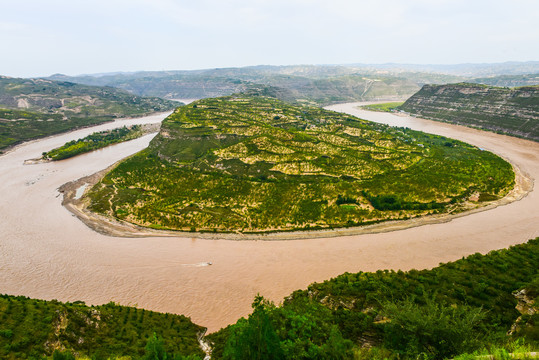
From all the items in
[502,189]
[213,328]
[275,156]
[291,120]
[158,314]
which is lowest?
[213,328]

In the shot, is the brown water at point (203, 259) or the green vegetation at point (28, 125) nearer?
the brown water at point (203, 259)

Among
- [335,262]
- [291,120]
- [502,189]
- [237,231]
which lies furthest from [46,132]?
[502,189]

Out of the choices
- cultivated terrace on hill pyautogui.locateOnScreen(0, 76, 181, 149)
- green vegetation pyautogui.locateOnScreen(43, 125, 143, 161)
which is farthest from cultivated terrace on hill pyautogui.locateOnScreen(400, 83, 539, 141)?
cultivated terrace on hill pyautogui.locateOnScreen(0, 76, 181, 149)

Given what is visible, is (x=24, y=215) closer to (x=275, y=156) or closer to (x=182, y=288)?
(x=182, y=288)

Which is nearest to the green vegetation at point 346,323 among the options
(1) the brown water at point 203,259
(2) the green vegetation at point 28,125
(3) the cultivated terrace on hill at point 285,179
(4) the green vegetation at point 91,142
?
(1) the brown water at point 203,259

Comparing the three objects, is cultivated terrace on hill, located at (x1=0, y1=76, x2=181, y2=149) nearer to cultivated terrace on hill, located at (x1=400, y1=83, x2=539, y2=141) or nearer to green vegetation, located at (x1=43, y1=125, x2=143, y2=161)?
green vegetation, located at (x1=43, y1=125, x2=143, y2=161)

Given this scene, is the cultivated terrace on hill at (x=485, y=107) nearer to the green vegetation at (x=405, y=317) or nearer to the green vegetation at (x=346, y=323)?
the green vegetation at (x=405, y=317)
